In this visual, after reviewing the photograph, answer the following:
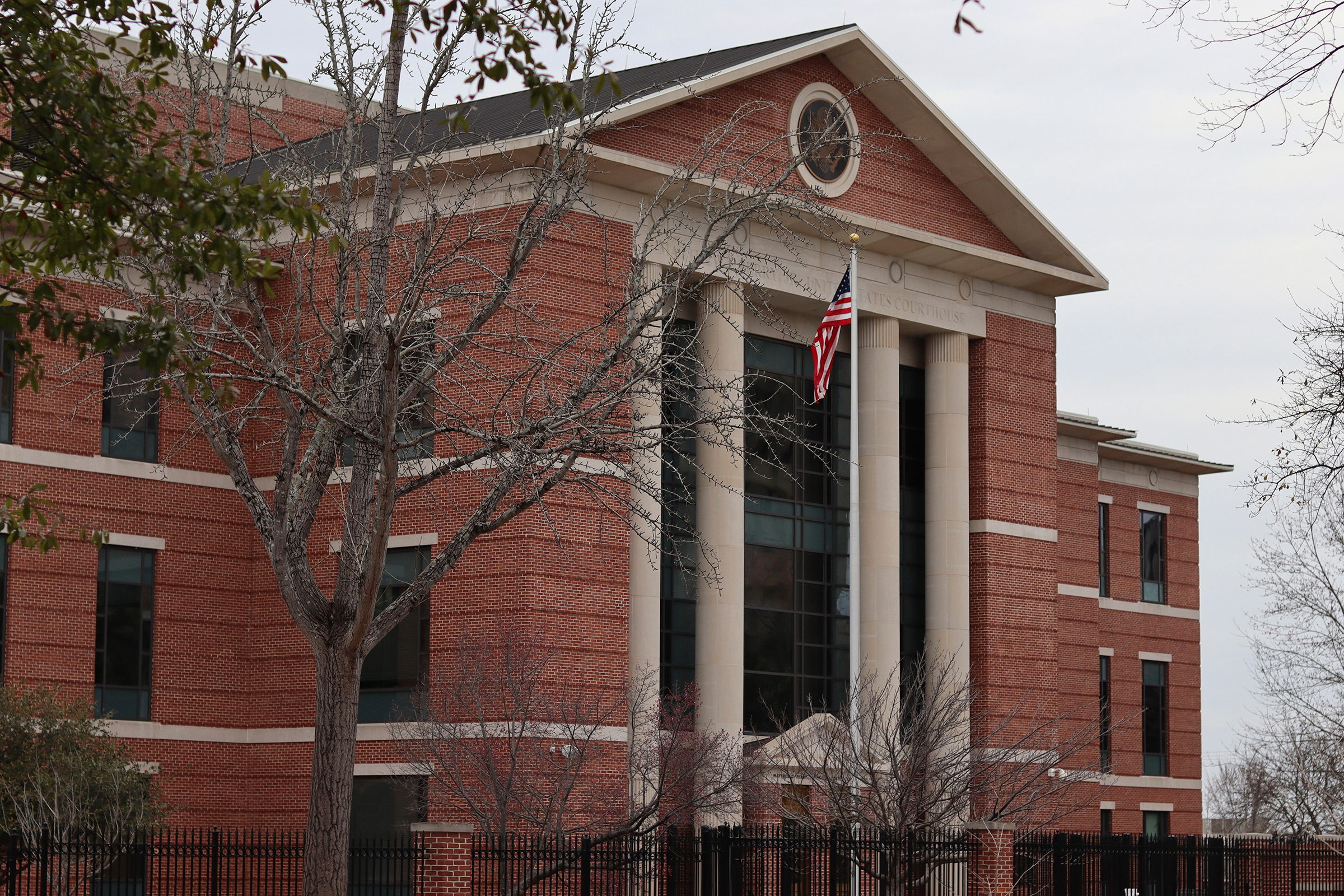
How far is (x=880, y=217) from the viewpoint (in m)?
37.5

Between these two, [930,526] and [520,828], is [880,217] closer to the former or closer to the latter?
[930,526]

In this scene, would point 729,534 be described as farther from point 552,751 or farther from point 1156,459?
point 1156,459

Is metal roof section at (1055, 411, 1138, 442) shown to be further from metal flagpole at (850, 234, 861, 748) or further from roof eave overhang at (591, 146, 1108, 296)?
metal flagpole at (850, 234, 861, 748)

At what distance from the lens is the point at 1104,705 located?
48875 mm

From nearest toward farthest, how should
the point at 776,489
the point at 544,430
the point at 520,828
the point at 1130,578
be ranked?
the point at 544,430 < the point at 520,828 < the point at 776,489 < the point at 1130,578

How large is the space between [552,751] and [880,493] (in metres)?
10.9

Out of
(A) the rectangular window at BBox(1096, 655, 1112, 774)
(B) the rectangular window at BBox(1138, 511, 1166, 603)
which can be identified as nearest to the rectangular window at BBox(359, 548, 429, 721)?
(A) the rectangular window at BBox(1096, 655, 1112, 774)

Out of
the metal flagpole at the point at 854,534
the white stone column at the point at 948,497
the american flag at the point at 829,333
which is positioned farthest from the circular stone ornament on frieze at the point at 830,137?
the american flag at the point at 829,333

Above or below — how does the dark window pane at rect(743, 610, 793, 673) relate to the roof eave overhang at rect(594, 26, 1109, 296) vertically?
below

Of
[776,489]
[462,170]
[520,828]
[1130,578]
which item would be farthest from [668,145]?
[1130,578]

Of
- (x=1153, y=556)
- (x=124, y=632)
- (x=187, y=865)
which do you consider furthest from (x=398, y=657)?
(x=1153, y=556)

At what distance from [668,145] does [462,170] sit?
4.28 m

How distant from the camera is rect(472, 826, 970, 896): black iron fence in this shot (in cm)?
2358

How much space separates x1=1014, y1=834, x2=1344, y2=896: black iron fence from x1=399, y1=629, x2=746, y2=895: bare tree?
16.8 ft
